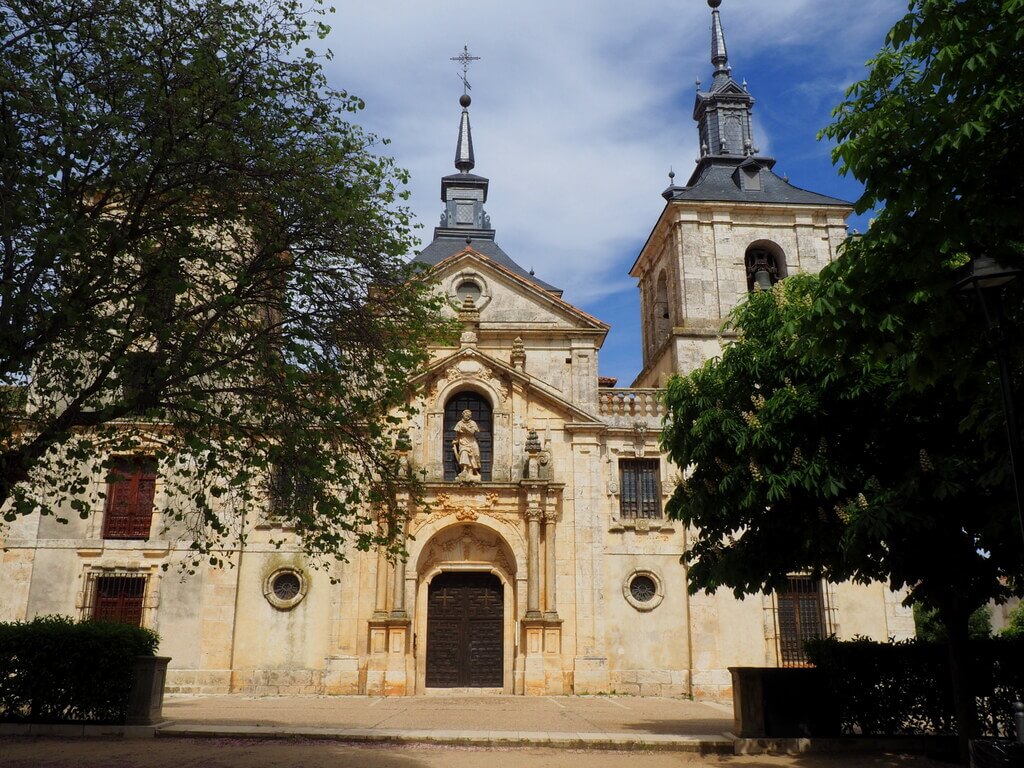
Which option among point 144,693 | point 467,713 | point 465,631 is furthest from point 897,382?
point 465,631

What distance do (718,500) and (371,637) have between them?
10773mm

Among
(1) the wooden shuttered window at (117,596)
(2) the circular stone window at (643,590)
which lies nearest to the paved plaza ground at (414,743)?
(2) the circular stone window at (643,590)

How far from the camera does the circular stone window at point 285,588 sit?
20641 millimetres

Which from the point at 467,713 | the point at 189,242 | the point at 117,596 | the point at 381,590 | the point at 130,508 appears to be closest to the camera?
the point at 189,242

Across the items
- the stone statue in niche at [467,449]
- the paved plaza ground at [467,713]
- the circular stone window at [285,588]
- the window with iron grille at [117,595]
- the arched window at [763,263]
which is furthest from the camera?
the arched window at [763,263]

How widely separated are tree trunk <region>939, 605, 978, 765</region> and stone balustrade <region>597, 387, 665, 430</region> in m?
12.0

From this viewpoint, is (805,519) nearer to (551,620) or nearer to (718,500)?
(718,500)

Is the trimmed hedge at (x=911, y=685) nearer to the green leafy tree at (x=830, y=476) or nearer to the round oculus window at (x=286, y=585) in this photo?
the green leafy tree at (x=830, y=476)

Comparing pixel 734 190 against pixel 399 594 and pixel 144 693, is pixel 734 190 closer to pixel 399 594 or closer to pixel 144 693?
pixel 399 594

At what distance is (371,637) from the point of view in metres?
19.8

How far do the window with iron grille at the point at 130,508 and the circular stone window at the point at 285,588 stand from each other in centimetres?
335

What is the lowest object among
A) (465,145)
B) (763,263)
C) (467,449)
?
(467,449)

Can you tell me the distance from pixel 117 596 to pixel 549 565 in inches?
411

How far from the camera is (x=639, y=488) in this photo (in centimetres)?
2220
